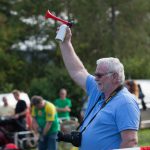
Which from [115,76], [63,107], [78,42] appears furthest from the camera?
[78,42]

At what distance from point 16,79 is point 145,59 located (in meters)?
10.0

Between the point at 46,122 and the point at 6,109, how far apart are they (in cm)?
537

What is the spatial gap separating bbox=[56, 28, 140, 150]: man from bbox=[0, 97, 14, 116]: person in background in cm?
1235

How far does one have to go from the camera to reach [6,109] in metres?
17.6

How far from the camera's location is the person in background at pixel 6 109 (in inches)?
683

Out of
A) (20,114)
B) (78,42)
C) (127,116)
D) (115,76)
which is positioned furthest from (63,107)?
(127,116)

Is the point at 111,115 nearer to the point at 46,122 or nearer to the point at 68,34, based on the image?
the point at 68,34

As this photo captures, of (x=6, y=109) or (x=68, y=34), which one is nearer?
(x=68, y=34)

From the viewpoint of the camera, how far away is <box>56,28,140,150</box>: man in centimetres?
475

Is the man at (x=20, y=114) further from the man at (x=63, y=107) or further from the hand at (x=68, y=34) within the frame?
the hand at (x=68, y=34)

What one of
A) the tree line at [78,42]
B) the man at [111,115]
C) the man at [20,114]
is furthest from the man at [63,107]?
the man at [111,115]

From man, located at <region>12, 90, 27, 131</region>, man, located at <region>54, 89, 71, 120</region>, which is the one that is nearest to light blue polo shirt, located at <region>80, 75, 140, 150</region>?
man, located at <region>12, 90, 27, 131</region>

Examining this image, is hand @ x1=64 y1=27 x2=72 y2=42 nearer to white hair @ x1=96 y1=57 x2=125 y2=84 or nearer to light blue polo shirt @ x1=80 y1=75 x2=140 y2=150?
white hair @ x1=96 y1=57 x2=125 y2=84

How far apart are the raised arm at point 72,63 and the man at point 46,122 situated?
6446mm
